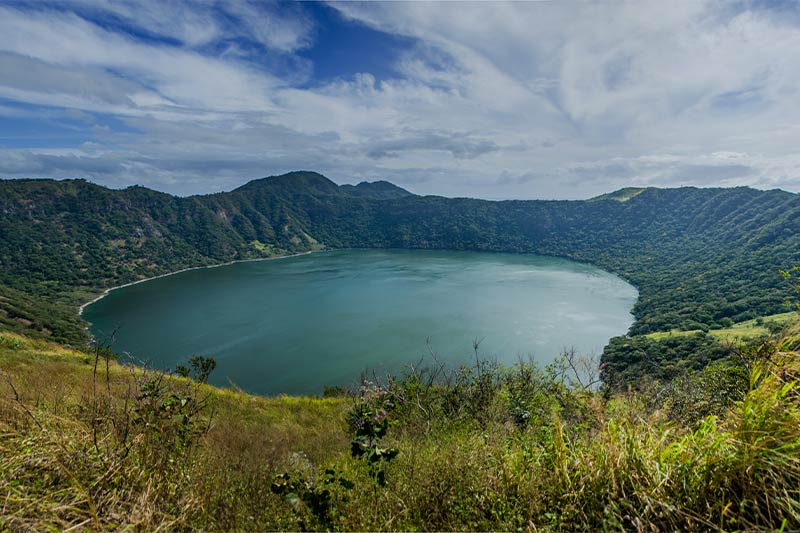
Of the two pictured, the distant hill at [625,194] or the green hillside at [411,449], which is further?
the distant hill at [625,194]

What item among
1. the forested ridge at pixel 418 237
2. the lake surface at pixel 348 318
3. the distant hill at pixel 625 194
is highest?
the distant hill at pixel 625 194

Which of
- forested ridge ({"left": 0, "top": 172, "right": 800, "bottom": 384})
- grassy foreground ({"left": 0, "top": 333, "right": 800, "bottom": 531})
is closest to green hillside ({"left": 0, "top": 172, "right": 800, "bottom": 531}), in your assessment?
grassy foreground ({"left": 0, "top": 333, "right": 800, "bottom": 531})

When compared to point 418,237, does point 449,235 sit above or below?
above

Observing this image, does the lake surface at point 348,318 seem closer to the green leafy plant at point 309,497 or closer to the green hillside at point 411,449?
the green hillside at point 411,449

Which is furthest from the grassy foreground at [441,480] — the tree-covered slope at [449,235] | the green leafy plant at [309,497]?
Result: the tree-covered slope at [449,235]

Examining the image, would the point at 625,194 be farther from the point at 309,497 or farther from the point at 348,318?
the point at 309,497

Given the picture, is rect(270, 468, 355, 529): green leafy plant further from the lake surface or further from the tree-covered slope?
the tree-covered slope

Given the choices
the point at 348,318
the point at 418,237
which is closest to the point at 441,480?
the point at 348,318
